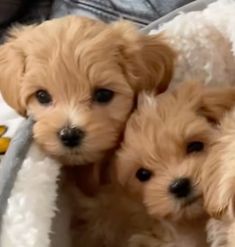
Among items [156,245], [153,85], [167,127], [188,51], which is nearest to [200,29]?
[188,51]

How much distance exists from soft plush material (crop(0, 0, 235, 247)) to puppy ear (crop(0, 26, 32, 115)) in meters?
0.06

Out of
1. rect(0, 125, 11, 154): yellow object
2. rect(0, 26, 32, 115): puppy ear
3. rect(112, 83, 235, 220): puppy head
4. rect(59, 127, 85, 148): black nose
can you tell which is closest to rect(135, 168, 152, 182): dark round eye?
rect(112, 83, 235, 220): puppy head

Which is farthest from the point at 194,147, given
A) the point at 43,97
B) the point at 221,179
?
the point at 43,97

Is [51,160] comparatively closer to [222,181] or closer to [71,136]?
[71,136]

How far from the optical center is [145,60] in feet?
4.37

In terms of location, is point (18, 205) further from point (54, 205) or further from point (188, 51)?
point (188, 51)

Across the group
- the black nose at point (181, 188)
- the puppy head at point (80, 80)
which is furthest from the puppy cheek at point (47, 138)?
the black nose at point (181, 188)

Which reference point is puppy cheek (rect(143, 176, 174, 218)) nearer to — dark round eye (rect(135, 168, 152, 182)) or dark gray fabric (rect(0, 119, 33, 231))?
dark round eye (rect(135, 168, 152, 182))

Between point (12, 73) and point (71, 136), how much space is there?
0.63 ft

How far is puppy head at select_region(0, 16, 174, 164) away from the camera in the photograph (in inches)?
49.7

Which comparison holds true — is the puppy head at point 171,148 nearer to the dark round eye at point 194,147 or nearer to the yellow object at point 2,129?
the dark round eye at point 194,147

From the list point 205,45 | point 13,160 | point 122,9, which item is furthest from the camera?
point 122,9

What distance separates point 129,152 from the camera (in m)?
1.28

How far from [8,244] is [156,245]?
29cm
